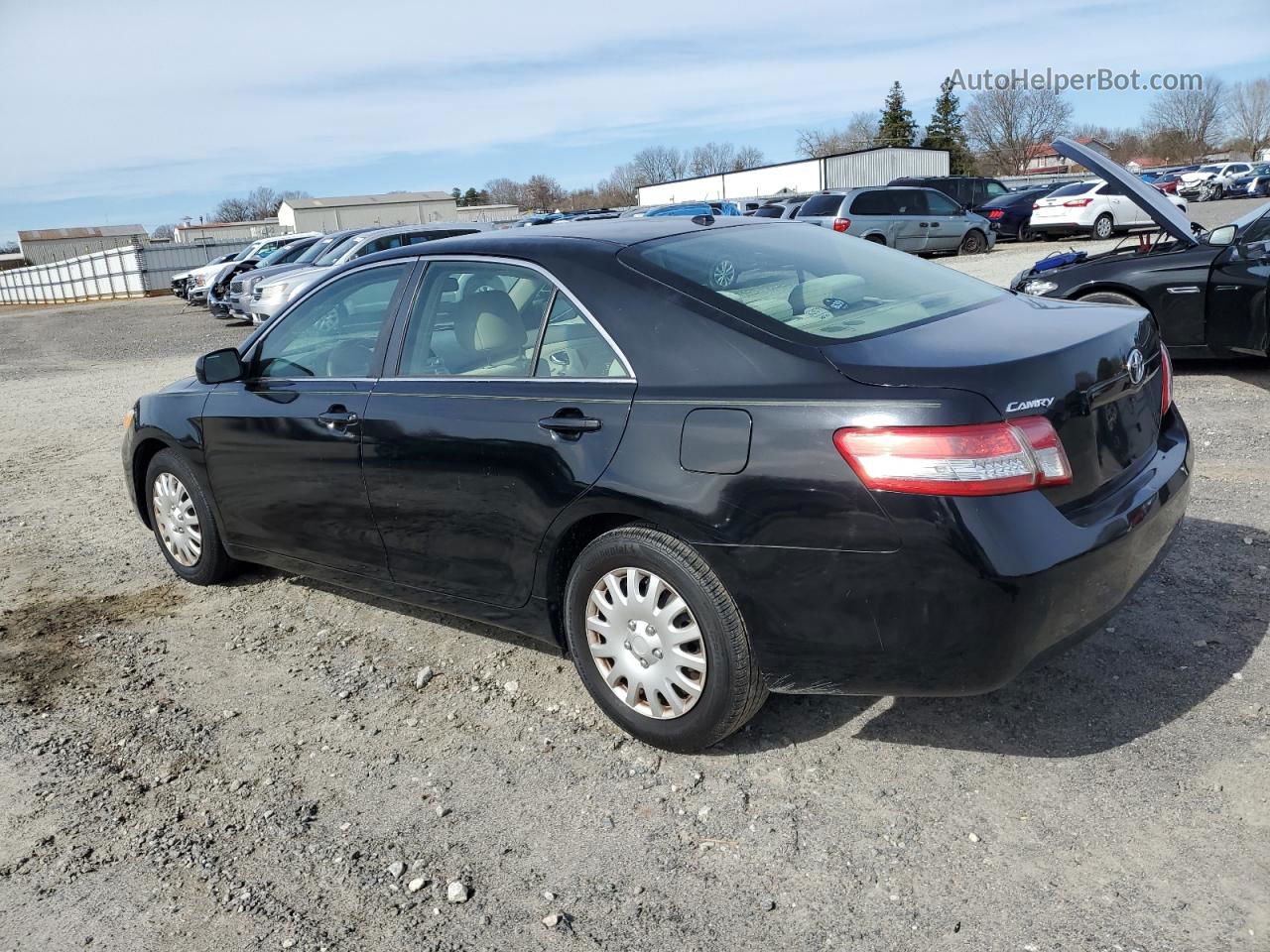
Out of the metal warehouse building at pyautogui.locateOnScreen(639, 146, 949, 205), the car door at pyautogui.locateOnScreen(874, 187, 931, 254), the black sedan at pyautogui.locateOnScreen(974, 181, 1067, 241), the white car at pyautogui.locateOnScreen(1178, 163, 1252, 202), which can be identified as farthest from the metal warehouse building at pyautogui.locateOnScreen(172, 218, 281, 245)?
the car door at pyautogui.locateOnScreen(874, 187, 931, 254)

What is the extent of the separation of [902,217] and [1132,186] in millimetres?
17075

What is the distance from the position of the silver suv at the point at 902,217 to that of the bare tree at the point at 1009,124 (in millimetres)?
61790

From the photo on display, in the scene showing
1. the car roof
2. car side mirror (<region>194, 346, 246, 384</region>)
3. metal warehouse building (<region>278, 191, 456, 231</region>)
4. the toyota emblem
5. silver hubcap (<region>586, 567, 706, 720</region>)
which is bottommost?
silver hubcap (<region>586, 567, 706, 720</region>)

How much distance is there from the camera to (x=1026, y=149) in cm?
8044

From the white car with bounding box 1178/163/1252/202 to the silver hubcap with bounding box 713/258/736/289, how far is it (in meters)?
48.5

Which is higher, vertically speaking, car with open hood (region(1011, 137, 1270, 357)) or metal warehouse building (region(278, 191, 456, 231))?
metal warehouse building (region(278, 191, 456, 231))

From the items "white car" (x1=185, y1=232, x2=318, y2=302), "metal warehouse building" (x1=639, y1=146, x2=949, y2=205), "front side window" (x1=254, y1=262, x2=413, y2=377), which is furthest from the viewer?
"metal warehouse building" (x1=639, y1=146, x2=949, y2=205)

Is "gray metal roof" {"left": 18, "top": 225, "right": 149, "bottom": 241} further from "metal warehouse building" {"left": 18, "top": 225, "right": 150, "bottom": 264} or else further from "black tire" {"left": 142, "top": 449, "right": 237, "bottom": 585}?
"black tire" {"left": 142, "top": 449, "right": 237, "bottom": 585}

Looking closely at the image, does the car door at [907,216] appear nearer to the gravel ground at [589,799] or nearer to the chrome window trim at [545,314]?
the gravel ground at [589,799]

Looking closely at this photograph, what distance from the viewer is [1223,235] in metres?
8.05

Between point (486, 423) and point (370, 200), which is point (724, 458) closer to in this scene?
point (486, 423)

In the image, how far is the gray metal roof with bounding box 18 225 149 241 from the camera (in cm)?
9962

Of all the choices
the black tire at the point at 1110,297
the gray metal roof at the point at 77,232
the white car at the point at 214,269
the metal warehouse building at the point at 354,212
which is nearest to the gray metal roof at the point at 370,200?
the metal warehouse building at the point at 354,212

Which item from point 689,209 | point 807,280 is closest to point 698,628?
point 807,280
